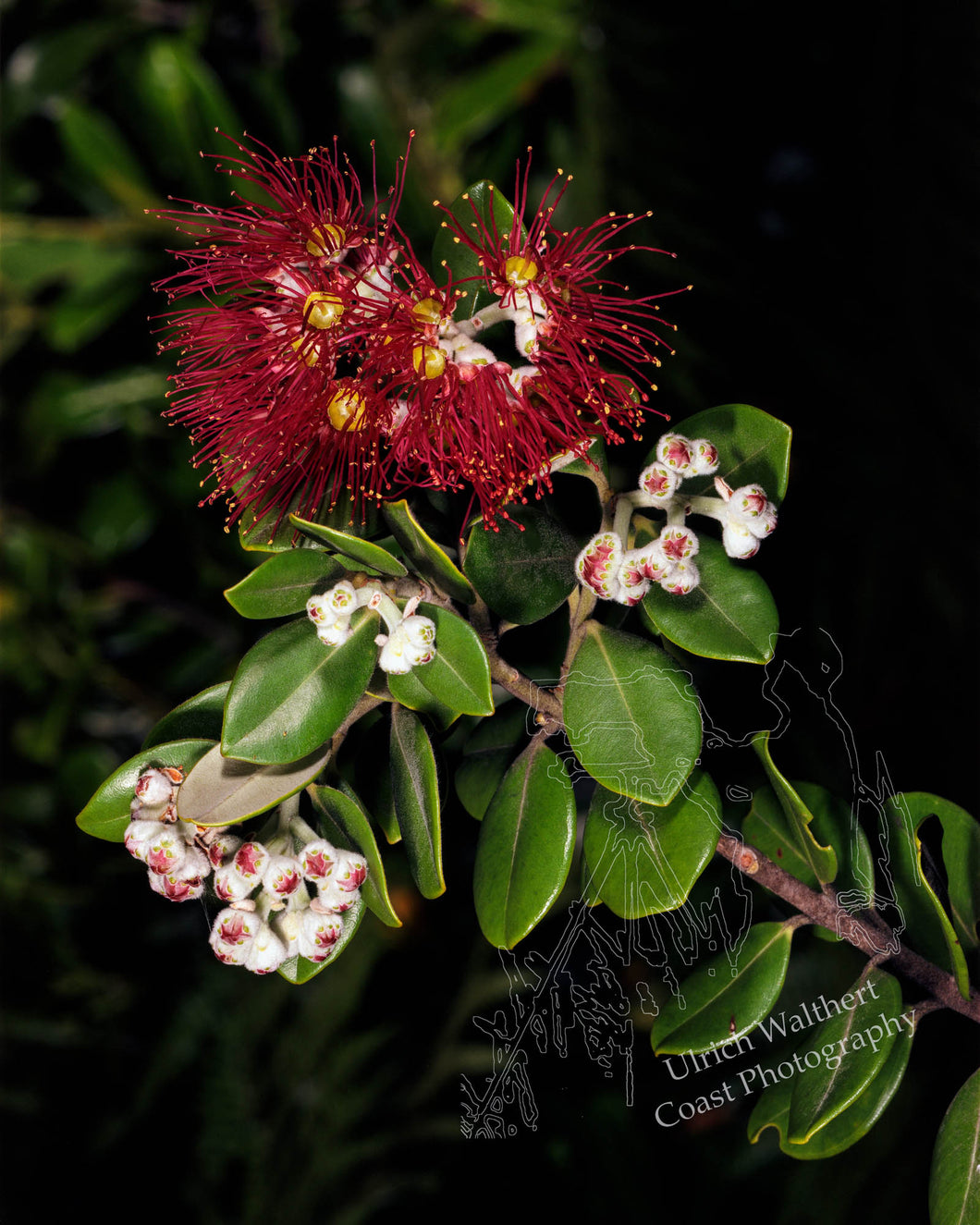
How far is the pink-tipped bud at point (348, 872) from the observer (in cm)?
35

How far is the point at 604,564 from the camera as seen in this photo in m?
0.35

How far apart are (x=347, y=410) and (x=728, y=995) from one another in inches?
11.3

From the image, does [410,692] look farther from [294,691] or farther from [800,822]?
[800,822]

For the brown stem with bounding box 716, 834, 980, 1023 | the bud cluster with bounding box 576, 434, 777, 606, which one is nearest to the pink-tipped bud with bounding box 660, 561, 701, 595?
the bud cluster with bounding box 576, 434, 777, 606

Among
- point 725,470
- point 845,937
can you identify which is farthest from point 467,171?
point 845,937

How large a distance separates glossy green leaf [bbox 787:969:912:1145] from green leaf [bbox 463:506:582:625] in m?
0.21

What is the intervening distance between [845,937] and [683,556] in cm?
19

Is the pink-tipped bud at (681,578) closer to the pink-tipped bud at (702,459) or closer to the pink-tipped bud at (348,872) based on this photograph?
the pink-tipped bud at (702,459)

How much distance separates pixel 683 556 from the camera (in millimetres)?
343

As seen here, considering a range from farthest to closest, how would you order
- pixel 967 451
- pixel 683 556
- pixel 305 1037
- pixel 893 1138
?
pixel 305 1037 < pixel 967 451 < pixel 893 1138 < pixel 683 556

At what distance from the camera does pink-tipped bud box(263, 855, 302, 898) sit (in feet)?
1.12

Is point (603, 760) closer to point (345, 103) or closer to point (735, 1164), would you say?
point (735, 1164)

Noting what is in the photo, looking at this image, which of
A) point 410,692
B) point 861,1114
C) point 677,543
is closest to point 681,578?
point 677,543
